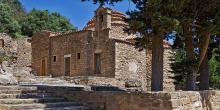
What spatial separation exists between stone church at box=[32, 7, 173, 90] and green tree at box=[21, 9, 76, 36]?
58.8ft

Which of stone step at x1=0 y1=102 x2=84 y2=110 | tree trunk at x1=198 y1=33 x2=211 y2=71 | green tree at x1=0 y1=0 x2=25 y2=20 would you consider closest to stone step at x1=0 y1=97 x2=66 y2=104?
stone step at x1=0 y1=102 x2=84 y2=110

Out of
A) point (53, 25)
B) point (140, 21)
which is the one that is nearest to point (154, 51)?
point (140, 21)

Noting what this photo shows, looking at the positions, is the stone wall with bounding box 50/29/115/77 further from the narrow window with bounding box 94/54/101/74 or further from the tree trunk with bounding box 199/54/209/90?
the tree trunk with bounding box 199/54/209/90

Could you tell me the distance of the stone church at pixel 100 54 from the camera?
24.8m

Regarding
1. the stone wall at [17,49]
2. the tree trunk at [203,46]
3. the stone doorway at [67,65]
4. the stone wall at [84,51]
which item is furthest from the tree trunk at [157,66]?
the stone wall at [17,49]

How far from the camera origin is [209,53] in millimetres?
13891

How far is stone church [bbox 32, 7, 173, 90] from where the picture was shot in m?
24.8

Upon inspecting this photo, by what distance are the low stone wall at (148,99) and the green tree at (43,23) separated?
3741 cm

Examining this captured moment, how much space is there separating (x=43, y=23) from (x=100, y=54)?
24.3 metres

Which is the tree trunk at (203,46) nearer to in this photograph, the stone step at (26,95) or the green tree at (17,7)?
the stone step at (26,95)

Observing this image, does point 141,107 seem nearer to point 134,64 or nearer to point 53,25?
point 134,64

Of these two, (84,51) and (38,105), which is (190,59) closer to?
(38,105)

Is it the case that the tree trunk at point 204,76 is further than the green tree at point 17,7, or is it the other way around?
the green tree at point 17,7

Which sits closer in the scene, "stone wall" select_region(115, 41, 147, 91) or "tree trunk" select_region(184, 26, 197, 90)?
"tree trunk" select_region(184, 26, 197, 90)
